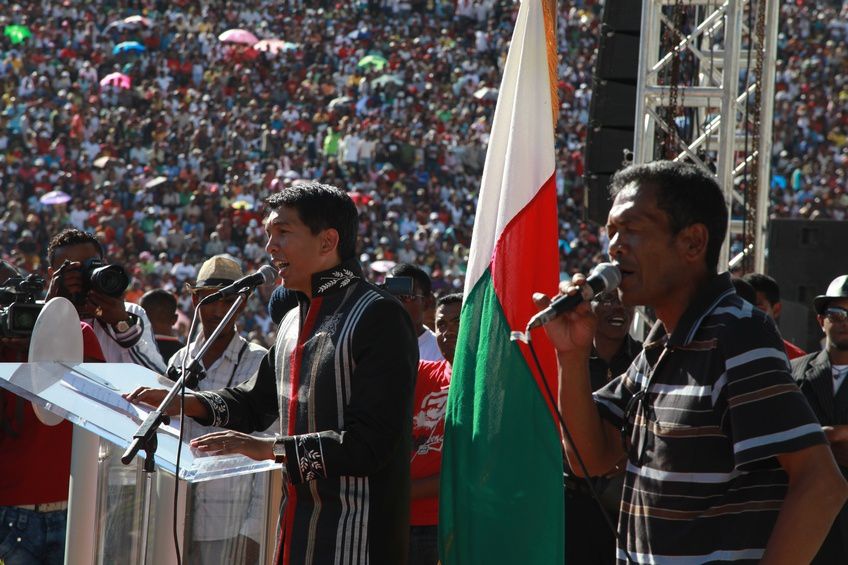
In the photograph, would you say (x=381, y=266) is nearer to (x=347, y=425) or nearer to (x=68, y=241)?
(x=68, y=241)

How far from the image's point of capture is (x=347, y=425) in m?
3.01

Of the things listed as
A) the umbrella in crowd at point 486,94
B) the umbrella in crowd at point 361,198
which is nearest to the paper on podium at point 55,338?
the umbrella in crowd at point 361,198

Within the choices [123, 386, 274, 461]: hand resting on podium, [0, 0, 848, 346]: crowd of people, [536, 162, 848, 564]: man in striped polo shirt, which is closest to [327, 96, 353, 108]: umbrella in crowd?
[0, 0, 848, 346]: crowd of people

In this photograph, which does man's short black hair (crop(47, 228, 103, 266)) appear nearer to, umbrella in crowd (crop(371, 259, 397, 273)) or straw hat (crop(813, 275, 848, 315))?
straw hat (crop(813, 275, 848, 315))

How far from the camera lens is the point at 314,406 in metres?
3.11

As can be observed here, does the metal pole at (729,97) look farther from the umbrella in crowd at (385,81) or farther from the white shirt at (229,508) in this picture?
the umbrella in crowd at (385,81)

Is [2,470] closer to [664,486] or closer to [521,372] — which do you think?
[521,372]

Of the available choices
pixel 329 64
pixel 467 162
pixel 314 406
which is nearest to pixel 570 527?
pixel 314 406

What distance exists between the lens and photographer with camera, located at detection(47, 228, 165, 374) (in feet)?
14.8

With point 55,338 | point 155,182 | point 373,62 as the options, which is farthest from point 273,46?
point 55,338

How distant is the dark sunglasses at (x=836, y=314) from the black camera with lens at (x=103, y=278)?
8.10ft

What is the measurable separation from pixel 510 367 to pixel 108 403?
1056 millimetres

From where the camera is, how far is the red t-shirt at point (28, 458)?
418cm

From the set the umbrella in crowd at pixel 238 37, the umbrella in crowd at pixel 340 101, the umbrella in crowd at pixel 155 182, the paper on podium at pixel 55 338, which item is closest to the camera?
the paper on podium at pixel 55 338
